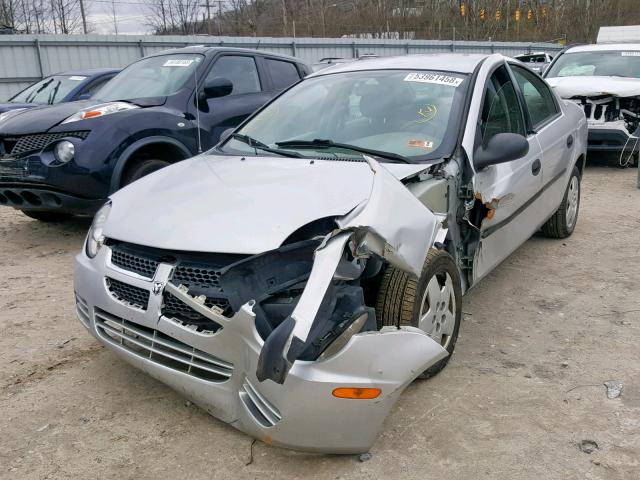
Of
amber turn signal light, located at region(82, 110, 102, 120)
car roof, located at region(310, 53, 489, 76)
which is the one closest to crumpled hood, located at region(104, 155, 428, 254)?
car roof, located at region(310, 53, 489, 76)

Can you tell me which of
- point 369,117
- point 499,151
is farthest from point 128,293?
point 499,151

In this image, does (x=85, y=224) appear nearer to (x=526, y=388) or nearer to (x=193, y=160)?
(x=193, y=160)

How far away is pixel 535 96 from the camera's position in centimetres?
484

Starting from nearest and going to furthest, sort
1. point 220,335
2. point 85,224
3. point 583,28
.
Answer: point 220,335
point 85,224
point 583,28

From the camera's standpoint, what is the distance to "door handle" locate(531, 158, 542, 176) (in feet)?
14.0

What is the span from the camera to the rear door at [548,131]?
15.0ft

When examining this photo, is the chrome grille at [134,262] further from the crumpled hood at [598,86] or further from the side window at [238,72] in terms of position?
the crumpled hood at [598,86]

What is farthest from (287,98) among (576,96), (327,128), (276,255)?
(576,96)

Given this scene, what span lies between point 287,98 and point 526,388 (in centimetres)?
248

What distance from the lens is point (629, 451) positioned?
101 inches

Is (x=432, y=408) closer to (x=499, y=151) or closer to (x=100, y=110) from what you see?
(x=499, y=151)

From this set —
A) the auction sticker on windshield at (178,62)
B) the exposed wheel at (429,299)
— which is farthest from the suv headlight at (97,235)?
the auction sticker on windshield at (178,62)

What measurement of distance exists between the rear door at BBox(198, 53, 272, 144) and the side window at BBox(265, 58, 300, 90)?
0.57 ft

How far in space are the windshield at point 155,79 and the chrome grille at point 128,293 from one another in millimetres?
3820
